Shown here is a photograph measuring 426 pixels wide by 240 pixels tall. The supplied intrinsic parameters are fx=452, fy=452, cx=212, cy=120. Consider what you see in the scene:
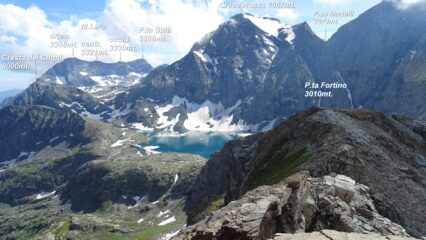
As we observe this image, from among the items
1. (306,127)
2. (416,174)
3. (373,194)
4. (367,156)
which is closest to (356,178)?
(373,194)

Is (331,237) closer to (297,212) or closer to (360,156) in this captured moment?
(297,212)

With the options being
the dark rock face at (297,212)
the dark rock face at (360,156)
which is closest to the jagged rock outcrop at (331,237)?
the dark rock face at (297,212)

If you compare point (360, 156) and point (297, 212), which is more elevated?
point (360, 156)

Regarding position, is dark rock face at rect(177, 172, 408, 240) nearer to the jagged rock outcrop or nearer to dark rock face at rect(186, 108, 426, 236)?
the jagged rock outcrop

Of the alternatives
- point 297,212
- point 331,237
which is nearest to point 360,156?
point 297,212

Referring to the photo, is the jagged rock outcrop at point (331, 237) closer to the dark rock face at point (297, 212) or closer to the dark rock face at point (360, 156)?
the dark rock face at point (297, 212)

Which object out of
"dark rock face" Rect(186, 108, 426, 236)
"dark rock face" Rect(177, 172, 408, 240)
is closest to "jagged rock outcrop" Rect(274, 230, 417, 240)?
"dark rock face" Rect(177, 172, 408, 240)
